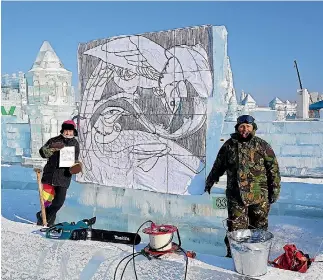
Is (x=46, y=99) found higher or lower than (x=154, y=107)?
higher

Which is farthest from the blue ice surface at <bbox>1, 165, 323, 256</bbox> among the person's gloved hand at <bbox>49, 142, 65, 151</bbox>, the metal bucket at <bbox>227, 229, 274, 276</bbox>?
the metal bucket at <bbox>227, 229, 274, 276</bbox>

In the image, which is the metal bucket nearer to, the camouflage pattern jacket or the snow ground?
the snow ground

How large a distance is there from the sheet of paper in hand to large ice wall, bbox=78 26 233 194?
91 cm

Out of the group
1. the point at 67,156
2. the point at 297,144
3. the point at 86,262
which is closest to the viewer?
the point at 86,262

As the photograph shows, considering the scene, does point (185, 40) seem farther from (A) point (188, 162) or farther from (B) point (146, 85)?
(A) point (188, 162)

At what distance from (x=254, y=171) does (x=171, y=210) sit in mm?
2274

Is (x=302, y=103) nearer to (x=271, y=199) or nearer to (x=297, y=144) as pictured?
(x=297, y=144)

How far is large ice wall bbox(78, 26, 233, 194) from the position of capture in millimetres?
4414

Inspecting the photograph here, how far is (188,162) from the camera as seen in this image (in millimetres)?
4574

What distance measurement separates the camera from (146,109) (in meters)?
4.86

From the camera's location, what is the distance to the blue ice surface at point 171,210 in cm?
454

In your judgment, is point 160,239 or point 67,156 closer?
point 160,239

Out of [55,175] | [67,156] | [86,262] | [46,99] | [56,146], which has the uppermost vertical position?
[46,99]

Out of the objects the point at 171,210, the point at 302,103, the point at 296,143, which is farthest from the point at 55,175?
the point at 302,103
